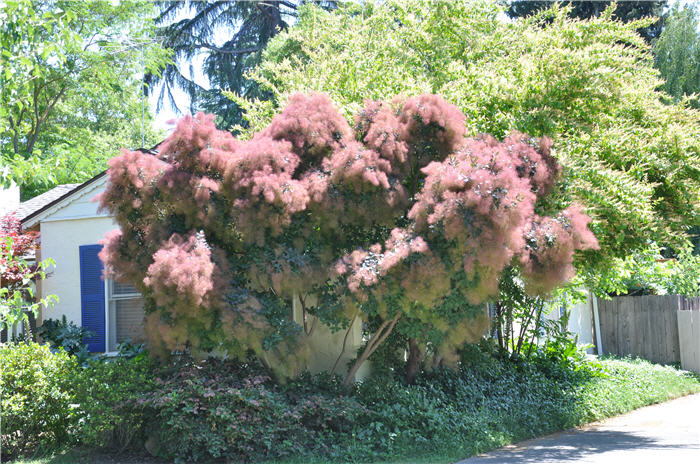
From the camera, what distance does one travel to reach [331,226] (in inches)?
348

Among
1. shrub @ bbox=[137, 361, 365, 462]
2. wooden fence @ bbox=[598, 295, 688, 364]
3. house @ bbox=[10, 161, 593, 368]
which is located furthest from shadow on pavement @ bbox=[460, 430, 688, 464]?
wooden fence @ bbox=[598, 295, 688, 364]

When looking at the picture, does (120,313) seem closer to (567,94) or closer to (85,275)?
(85,275)

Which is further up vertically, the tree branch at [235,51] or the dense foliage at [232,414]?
the tree branch at [235,51]

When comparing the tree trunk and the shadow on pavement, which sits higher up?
the tree trunk

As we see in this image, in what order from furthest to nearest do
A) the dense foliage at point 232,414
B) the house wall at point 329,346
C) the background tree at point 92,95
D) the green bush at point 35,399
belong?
the background tree at point 92,95 → the house wall at point 329,346 → the green bush at point 35,399 → the dense foliage at point 232,414

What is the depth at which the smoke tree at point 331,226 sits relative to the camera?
8.02 meters

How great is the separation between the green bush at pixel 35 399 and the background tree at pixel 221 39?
17.6 metres

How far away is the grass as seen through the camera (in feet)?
28.9

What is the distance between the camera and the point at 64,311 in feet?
38.5

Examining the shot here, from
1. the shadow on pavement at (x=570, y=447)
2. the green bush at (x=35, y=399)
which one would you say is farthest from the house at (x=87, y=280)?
the shadow on pavement at (x=570, y=447)

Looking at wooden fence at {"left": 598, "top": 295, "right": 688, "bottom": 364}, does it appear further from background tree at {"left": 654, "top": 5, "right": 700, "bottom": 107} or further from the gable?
the gable

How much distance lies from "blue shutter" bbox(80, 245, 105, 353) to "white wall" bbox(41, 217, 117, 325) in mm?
124

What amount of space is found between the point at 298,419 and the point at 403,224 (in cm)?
283

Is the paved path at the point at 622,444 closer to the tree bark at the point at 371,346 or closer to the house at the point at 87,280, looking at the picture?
the tree bark at the point at 371,346
